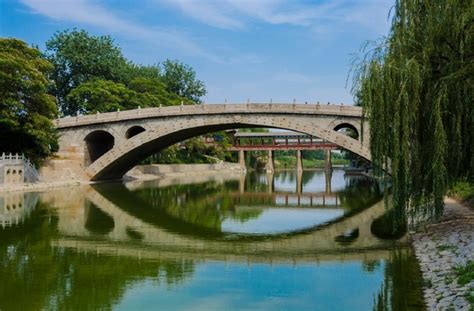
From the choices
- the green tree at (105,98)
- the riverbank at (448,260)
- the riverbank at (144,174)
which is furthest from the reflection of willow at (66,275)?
the green tree at (105,98)

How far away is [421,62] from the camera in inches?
593

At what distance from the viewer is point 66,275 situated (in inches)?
488

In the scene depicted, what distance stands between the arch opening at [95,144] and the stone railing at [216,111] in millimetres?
1982

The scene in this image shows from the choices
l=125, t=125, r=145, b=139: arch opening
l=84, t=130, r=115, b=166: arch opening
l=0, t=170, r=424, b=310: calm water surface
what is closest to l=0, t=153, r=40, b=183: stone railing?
l=84, t=130, r=115, b=166: arch opening

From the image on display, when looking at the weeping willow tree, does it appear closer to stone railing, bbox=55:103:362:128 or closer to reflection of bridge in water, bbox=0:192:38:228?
reflection of bridge in water, bbox=0:192:38:228

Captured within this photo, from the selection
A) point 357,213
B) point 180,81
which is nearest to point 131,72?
point 180,81

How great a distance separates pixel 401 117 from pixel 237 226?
9.39 metres

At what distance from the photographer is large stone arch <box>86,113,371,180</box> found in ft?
126

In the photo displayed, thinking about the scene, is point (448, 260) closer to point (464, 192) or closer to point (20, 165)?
point (464, 192)

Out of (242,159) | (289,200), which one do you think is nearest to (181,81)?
(242,159)

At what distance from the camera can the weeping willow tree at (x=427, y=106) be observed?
46.3 feet

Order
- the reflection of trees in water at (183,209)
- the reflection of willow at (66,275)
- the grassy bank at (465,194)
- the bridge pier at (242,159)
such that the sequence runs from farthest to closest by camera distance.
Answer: the bridge pier at (242,159)
the reflection of trees in water at (183,209)
the grassy bank at (465,194)
the reflection of willow at (66,275)

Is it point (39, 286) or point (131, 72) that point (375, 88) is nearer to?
point (39, 286)

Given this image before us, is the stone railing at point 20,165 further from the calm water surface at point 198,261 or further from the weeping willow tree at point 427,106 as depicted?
the weeping willow tree at point 427,106
